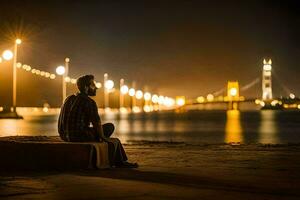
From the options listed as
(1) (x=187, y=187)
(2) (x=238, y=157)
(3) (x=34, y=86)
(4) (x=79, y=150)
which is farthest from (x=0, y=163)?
(3) (x=34, y=86)

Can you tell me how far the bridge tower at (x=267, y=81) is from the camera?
154 metres

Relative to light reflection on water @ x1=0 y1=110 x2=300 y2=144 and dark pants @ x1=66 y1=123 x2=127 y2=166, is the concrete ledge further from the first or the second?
light reflection on water @ x1=0 y1=110 x2=300 y2=144

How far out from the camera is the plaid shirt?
8.69 metres

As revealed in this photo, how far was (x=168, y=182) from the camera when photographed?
7199mm

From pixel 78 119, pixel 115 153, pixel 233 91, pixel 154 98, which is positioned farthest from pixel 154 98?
pixel 78 119

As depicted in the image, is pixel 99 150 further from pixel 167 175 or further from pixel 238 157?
pixel 238 157

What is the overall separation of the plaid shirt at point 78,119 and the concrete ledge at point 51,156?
1.04 feet

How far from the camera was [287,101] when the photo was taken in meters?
136

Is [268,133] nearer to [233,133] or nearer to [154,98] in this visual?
[233,133]

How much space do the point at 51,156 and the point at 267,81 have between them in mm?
158802

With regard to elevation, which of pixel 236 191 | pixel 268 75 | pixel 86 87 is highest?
pixel 268 75

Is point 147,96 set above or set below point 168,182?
above

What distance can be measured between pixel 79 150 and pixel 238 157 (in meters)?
3.49

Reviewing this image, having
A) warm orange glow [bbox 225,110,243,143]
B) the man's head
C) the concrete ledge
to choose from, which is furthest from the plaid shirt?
warm orange glow [bbox 225,110,243,143]
